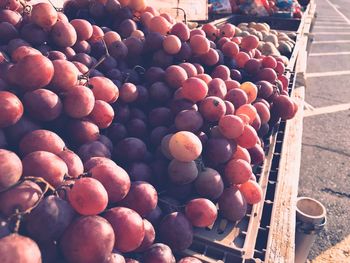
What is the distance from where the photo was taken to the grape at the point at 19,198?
1002 mm

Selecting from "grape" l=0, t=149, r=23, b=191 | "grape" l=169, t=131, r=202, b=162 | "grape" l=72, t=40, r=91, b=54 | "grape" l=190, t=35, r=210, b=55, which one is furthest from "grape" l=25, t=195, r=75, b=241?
"grape" l=190, t=35, r=210, b=55

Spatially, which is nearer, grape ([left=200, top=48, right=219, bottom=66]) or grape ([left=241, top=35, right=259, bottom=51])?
grape ([left=200, top=48, right=219, bottom=66])

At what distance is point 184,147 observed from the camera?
152 centimetres

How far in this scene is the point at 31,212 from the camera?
1.03 metres

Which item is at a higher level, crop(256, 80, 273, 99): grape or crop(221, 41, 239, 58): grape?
crop(221, 41, 239, 58): grape

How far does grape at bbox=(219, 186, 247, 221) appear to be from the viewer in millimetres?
1589

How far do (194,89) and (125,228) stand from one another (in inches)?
36.7

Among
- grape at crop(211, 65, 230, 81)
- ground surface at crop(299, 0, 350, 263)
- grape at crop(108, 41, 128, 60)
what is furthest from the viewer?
ground surface at crop(299, 0, 350, 263)

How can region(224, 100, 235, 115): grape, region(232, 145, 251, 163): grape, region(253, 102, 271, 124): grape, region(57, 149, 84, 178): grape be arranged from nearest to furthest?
region(57, 149, 84, 178): grape < region(232, 145, 251, 163): grape < region(224, 100, 235, 115): grape < region(253, 102, 271, 124): grape

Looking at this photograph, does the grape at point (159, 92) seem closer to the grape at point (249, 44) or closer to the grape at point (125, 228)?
the grape at point (125, 228)

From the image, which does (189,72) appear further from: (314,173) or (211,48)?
(314,173)

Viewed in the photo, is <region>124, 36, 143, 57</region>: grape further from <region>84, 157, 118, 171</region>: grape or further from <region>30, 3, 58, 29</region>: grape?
<region>84, 157, 118, 171</region>: grape

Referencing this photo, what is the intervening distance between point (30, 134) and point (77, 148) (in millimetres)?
265

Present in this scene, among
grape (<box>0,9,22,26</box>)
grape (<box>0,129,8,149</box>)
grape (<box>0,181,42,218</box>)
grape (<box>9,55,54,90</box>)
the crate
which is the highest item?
grape (<box>0,9,22,26</box>)
